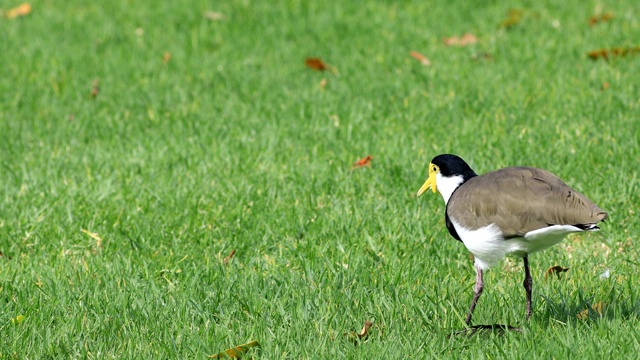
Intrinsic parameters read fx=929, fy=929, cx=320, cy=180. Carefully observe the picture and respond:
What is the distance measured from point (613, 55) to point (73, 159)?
441 centimetres

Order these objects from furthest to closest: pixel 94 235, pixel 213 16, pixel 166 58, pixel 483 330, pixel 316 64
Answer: pixel 213 16
pixel 166 58
pixel 316 64
pixel 94 235
pixel 483 330

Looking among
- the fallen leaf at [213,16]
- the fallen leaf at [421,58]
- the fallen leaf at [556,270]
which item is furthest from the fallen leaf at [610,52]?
the fallen leaf at [213,16]

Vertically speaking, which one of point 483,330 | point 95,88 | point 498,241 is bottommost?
point 95,88

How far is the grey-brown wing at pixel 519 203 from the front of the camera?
371 centimetres

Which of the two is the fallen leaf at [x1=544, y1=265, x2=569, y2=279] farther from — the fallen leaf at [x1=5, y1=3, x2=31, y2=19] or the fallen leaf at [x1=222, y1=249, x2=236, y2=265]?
the fallen leaf at [x1=5, y1=3, x2=31, y2=19]

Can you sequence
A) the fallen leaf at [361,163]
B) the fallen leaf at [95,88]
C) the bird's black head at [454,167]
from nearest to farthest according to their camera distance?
the bird's black head at [454,167]
the fallen leaf at [361,163]
the fallen leaf at [95,88]

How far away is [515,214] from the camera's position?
150 inches

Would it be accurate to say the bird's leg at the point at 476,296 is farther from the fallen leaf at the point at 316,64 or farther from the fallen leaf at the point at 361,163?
the fallen leaf at the point at 316,64

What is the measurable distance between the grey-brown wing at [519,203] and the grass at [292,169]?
48 centimetres

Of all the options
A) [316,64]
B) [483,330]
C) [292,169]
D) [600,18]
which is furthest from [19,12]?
[483,330]

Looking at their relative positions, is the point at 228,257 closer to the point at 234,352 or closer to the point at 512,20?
the point at 234,352

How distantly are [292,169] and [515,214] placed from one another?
99.6 inches

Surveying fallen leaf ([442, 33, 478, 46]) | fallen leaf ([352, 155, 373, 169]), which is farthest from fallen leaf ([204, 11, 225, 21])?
fallen leaf ([352, 155, 373, 169])

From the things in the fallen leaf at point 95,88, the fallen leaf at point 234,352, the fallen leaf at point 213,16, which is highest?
the fallen leaf at point 234,352
